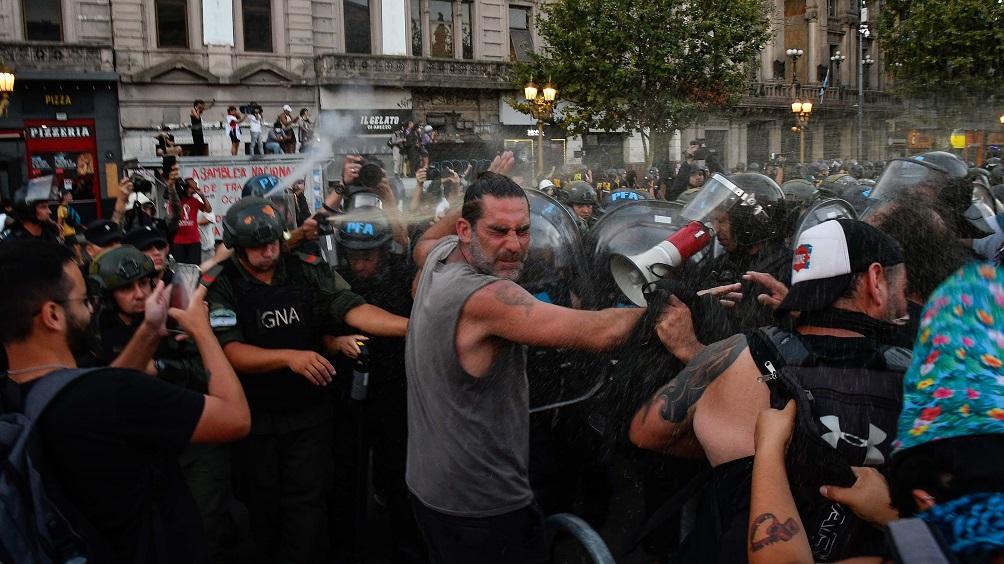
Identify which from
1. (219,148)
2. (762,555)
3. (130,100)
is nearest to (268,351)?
(762,555)

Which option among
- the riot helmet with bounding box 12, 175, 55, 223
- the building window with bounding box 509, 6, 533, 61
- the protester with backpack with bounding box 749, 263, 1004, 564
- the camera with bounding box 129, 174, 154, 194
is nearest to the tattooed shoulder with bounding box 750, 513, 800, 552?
the protester with backpack with bounding box 749, 263, 1004, 564

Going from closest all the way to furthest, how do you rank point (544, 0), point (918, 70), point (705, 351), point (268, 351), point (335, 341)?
point (705, 351) → point (268, 351) → point (335, 341) → point (918, 70) → point (544, 0)

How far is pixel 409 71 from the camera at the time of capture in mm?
27047

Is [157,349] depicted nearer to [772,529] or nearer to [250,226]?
[250,226]

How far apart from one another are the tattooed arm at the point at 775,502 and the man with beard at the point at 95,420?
147 cm

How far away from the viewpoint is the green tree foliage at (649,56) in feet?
76.5

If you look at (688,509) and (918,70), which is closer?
(688,509)

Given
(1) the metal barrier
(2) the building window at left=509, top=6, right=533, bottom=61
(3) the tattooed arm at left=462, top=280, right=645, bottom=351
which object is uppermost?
(2) the building window at left=509, top=6, right=533, bottom=61

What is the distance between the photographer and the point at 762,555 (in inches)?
69.5

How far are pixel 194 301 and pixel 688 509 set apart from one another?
2049 mm

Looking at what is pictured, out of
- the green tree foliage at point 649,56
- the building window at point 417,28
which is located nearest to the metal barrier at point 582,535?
the green tree foliage at point 649,56

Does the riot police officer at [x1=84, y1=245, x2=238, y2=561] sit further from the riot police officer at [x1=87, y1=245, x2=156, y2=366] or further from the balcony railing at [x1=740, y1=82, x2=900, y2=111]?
the balcony railing at [x1=740, y1=82, x2=900, y2=111]

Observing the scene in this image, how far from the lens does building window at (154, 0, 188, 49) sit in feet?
77.2

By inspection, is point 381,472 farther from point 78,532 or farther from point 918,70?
point 918,70
